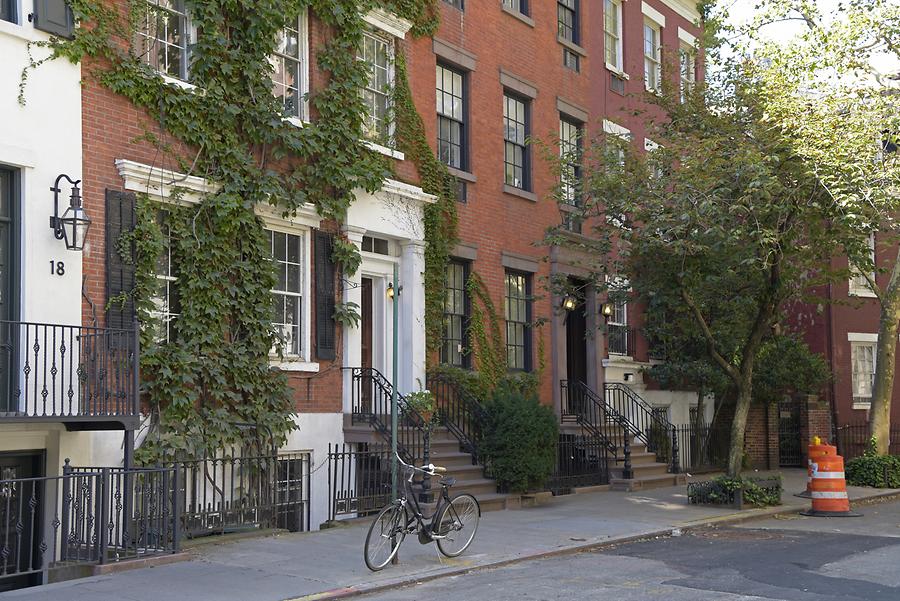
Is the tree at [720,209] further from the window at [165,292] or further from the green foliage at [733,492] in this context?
the window at [165,292]

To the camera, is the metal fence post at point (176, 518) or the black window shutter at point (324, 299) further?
the black window shutter at point (324, 299)

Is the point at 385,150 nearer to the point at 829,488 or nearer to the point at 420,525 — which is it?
the point at 420,525

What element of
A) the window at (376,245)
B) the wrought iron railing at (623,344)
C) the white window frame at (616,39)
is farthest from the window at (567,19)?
the window at (376,245)

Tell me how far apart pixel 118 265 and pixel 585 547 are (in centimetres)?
647

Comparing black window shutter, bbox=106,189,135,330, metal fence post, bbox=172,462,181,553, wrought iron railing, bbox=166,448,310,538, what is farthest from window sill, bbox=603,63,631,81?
metal fence post, bbox=172,462,181,553

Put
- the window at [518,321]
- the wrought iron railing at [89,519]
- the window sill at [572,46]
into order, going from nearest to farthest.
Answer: the wrought iron railing at [89,519]
the window at [518,321]
the window sill at [572,46]

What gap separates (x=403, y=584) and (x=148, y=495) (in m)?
3.20

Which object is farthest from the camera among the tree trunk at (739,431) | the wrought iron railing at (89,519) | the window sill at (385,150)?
the tree trunk at (739,431)

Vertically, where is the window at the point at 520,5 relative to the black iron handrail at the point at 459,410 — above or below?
above

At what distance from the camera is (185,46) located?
44.9ft

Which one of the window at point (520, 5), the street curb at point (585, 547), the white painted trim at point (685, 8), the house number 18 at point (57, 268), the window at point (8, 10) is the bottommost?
the street curb at point (585, 547)

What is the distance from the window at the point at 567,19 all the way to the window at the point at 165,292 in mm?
11276

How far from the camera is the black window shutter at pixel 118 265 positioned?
12266 millimetres

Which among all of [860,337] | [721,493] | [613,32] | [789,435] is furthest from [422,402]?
[860,337]
